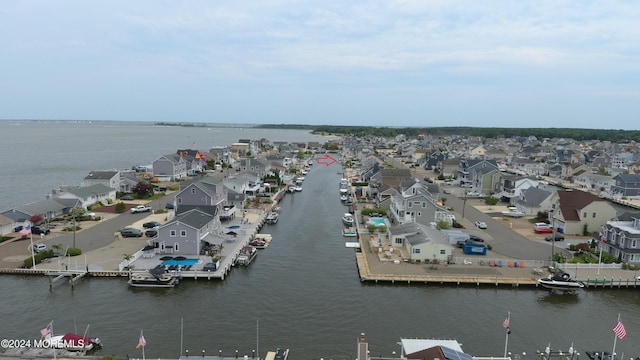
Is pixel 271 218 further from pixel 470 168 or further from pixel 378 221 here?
pixel 470 168

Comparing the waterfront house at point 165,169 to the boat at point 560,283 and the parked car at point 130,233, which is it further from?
the boat at point 560,283

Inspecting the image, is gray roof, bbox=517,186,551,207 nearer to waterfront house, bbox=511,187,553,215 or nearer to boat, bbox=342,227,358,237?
waterfront house, bbox=511,187,553,215

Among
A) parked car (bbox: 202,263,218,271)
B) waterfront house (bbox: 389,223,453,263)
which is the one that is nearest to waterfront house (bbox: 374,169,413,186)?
waterfront house (bbox: 389,223,453,263)

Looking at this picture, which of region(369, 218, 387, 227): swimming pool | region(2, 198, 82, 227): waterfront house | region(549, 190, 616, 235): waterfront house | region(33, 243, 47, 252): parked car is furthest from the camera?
region(369, 218, 387, 227): swimming pool

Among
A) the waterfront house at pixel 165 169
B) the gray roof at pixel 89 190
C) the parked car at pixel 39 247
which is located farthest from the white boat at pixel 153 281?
the waterfront house at pixel 165 169

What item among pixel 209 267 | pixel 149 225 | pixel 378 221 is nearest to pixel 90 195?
pixel 149 225

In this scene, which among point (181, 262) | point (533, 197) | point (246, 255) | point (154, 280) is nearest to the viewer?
point (154, 280)

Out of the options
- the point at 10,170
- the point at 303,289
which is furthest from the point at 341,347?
the point at 10,170
